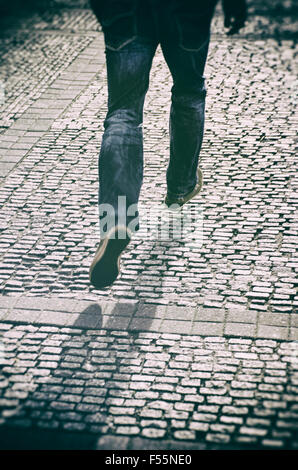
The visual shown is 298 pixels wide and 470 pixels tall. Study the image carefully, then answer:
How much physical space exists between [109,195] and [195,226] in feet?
4.11

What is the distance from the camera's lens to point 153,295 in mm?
3551

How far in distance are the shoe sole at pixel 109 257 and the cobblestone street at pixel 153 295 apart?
1.09 feet

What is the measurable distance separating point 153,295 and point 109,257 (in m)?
0.61

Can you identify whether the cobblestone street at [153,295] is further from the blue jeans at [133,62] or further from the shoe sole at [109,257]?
the blue jeans at [133,62]

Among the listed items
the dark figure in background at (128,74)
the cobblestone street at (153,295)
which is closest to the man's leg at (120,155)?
the dark figure in background at (128,74)

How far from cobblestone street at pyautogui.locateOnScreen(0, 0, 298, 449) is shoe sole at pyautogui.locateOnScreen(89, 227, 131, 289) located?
33cm

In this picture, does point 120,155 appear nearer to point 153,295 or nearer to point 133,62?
point 133,62

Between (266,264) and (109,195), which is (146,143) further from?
(109,195)

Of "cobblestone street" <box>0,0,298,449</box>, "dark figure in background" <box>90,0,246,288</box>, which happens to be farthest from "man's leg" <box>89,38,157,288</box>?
"cobblestone street" <box>0,0,298,449</box>

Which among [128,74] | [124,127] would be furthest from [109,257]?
[128,74]

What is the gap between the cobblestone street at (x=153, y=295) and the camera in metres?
2.71

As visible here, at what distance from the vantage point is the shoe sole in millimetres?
2986

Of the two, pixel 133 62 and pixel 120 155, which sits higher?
Result: pixel 133 62

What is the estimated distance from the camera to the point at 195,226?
13.8 feet
